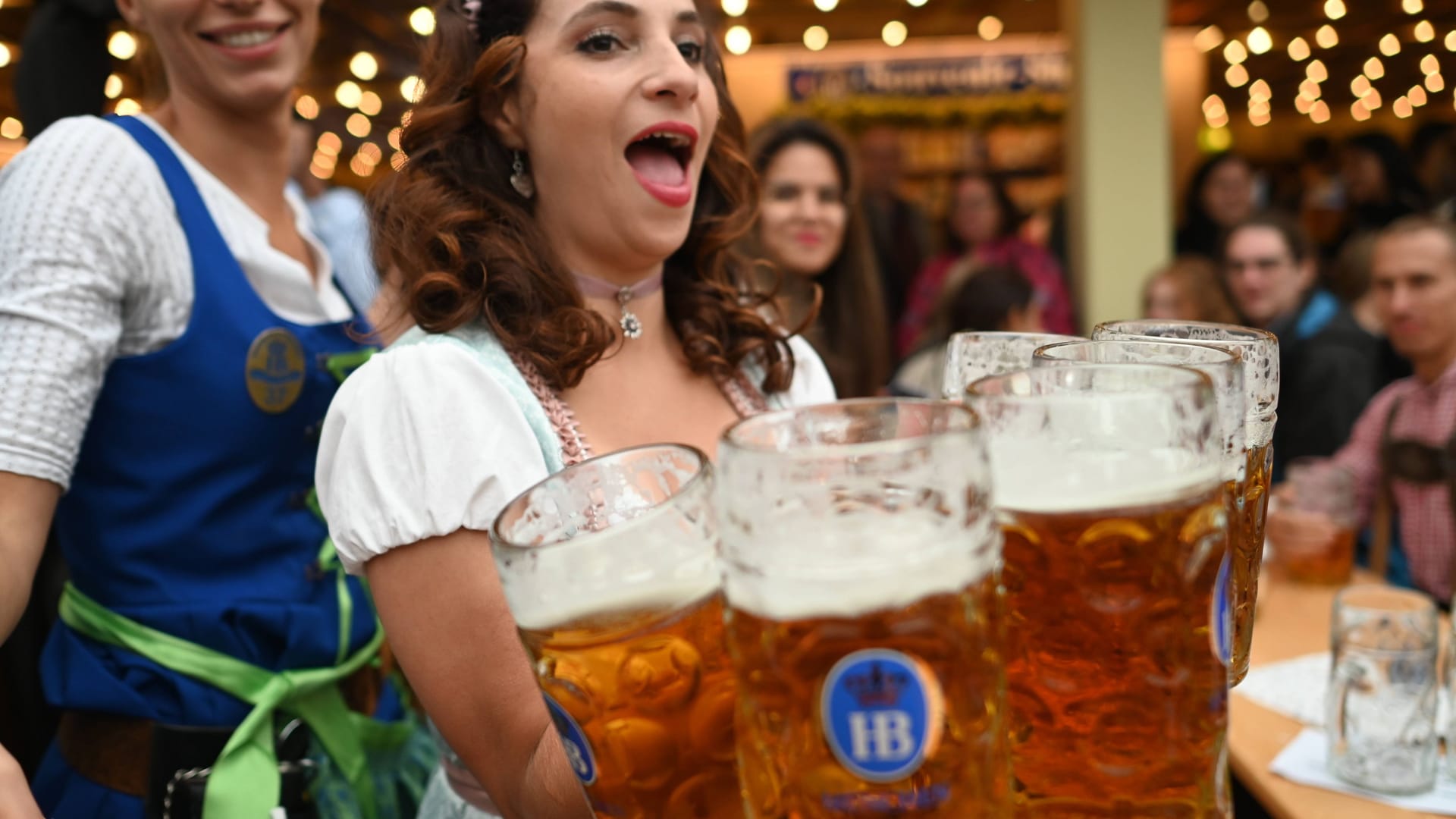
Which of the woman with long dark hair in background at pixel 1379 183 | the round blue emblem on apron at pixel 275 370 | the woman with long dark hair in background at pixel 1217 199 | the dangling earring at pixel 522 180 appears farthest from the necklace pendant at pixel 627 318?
the woman with long dark hair in background at pixel 1379 183

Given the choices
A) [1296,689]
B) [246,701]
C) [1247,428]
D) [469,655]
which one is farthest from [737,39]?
[1247,428]

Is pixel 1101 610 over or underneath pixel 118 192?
underneath

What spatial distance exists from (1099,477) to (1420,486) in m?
2.75

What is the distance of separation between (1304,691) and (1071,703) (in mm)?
1606

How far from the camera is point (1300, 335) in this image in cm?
369

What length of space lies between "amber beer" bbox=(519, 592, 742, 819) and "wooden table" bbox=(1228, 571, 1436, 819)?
638 millimetres

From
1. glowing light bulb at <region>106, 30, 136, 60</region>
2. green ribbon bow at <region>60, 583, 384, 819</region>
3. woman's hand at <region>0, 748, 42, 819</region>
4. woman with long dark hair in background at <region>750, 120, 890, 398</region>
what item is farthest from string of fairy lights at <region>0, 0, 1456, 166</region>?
woman's hand at <region>0, 748, 42, 819</region>

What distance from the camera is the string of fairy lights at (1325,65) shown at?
9102mm

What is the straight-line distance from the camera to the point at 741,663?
46 centimetres

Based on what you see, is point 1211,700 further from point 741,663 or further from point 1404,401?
point 1404,401

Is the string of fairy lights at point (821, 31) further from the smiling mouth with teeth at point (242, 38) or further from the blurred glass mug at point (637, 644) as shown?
the blurred glass mug at point (637, 644)

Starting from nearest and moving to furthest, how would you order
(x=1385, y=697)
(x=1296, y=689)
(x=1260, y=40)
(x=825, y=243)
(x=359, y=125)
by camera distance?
(x=1385, y=697) → (x=1296, y=689) → (x=825, y=243) → (x=1260, y=40) → (x=359, y=125)

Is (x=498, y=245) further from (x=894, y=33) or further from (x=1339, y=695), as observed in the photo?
(x=894, y=33)

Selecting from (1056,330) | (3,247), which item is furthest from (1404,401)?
(3,247)
